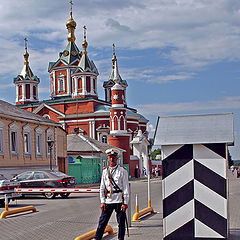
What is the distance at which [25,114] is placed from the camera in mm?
35125

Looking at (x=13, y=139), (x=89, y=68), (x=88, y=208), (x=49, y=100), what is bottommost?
(x=88, y=208)

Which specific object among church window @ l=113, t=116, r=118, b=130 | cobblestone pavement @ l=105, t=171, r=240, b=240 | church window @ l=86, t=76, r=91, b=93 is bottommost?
cobblestone pavement @ l=105, t=171, r=240, b=240

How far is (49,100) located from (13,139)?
38.9 m

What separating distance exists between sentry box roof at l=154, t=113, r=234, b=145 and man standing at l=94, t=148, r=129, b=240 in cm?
92

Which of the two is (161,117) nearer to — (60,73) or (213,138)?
(213,138)

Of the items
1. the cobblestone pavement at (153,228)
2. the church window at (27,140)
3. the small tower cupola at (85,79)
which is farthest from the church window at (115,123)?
the cobblestone pavement at (153,228)

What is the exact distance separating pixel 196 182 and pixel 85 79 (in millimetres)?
60655

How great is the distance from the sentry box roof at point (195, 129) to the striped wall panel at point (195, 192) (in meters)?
0.11

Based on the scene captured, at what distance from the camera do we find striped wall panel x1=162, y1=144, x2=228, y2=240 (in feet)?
24.8

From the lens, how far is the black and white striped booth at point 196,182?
24.8ft

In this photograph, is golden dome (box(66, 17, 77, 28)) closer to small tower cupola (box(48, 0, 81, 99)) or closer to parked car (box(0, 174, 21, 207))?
small tower cupola (box(48, 0, 81, 99))

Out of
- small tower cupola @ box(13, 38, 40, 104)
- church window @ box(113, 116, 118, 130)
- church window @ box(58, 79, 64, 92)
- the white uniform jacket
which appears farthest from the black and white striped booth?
small tower cupola @ box(13, 38, 40, 104)

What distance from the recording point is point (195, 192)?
7641 millimetres

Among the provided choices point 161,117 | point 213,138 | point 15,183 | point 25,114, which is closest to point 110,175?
point 161,117
